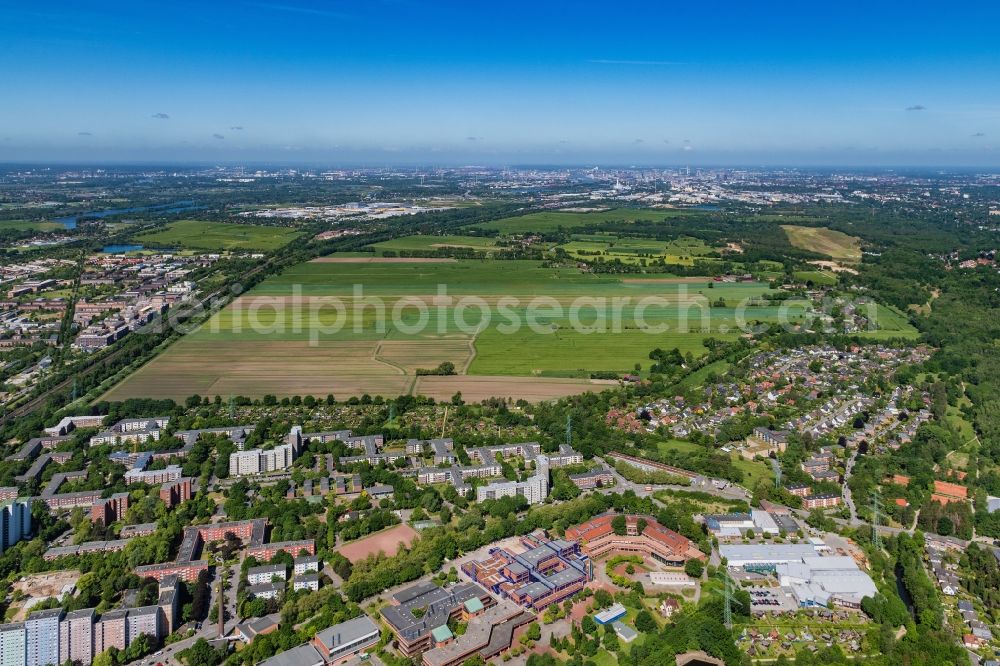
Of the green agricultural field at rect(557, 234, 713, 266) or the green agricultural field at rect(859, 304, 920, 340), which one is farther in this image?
the green agricultural field at rect(557, 234, 713, 266)

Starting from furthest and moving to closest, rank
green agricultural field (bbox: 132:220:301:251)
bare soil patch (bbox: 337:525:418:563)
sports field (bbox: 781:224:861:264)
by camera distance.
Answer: green agricultural field (bbox: 132:220:301:251)
sports field (bbox: 781:224:861:264)
bare soil patch (bbox: 337:525:418:563)

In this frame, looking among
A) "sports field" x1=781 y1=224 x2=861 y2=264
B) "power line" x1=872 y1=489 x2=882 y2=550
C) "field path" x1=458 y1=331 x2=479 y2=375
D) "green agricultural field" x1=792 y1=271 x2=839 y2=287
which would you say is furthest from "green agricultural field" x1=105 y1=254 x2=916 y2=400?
"sports field" x1=781 y1=224 x2=861 y2=264

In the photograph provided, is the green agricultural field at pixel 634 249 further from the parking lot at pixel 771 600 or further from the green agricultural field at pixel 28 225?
the green agricultural field at pixel 28 225

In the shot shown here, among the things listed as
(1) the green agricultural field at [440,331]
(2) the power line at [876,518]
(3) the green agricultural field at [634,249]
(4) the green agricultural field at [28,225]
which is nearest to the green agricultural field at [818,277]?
(1) the green agricultural field at [440,331]

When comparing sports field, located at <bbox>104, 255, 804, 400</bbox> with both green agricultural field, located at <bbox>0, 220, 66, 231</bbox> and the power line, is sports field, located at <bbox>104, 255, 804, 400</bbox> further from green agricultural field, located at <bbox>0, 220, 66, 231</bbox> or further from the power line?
green agricultural field, located at <bbox>0, 220, 66, 231</bbox>

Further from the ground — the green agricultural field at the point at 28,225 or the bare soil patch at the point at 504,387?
the green agricultural field at the point at 28,225

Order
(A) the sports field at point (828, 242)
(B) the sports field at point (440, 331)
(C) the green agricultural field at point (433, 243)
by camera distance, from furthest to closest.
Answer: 1. (C) the green agricultural field at point (433, 243)
2. (A) the sports field at point (828, 242)
3. (B) the sports field at point (440, 331)

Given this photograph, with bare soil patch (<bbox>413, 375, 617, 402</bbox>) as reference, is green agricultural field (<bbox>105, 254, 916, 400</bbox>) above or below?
above
